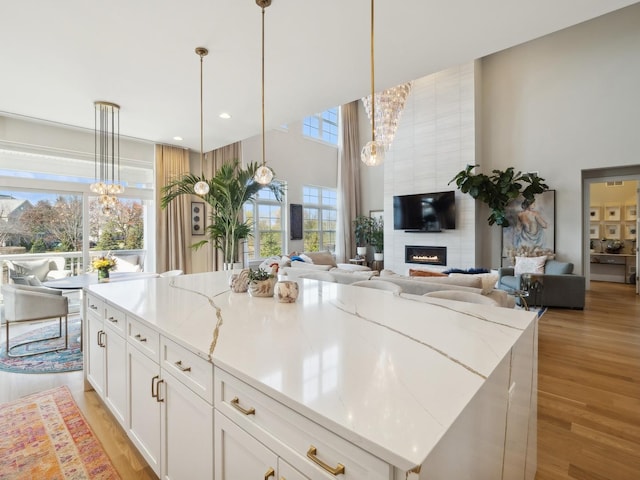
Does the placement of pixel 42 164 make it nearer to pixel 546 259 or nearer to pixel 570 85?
pixel 546 259

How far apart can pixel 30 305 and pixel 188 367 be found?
10.1 ft

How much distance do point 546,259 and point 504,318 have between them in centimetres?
523

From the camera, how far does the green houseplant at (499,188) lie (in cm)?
590

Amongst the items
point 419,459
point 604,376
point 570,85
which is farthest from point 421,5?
point 570,85

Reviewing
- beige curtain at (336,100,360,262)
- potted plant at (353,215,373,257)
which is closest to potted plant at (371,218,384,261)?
potted plant at (353,215,373,257)

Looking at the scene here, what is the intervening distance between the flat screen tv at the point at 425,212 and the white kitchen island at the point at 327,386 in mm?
5130

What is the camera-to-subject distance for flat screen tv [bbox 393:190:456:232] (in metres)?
6.43

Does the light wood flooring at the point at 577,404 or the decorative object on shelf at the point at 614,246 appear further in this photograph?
the decorative object on shelf at the point at 614,246

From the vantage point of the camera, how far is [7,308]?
3.04 m

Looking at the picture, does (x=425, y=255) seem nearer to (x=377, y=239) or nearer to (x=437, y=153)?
(x=377, y=239)

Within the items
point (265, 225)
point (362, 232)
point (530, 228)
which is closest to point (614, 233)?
point (530, 228)

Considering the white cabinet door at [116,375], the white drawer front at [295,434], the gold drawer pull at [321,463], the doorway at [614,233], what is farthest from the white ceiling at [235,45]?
the doorway at [614,233]

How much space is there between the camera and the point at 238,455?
953mm

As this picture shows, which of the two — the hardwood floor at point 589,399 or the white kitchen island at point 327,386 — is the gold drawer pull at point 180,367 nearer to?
the white kitchen island at point 327,386
